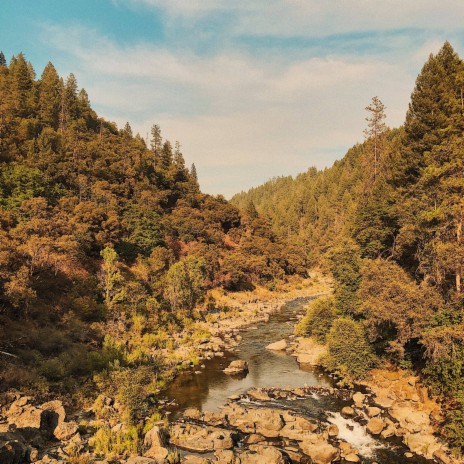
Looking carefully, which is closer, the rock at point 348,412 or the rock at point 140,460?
the rock at point 140,460

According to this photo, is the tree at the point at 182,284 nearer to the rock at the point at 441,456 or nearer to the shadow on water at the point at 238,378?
the shadow on water at the point at 238,378

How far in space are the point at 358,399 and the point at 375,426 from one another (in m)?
4.61

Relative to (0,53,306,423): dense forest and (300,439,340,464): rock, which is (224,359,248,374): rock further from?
(300,439,340,464): rock

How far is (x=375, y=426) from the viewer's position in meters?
25.8

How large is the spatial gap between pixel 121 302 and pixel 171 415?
24.3m

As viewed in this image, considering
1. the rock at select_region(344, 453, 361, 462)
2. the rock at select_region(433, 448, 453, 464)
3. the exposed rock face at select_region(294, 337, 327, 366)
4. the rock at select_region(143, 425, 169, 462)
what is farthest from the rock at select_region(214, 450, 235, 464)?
the exposed rock face at select_region(294, 337, 327, 366)

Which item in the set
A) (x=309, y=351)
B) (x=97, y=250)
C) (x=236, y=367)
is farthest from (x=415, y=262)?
(x=97, y=250)

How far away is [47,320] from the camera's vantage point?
39.6m

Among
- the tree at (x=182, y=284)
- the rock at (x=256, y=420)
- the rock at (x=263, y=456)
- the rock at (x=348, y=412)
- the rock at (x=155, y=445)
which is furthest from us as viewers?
the tree at (x=182, y=284)

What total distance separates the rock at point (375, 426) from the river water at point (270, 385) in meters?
0.47

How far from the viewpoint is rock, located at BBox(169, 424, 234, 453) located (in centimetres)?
2361

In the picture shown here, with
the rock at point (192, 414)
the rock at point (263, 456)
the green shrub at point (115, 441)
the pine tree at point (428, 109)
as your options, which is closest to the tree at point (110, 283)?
the rock at point (192, 414)

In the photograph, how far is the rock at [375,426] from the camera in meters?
25.7

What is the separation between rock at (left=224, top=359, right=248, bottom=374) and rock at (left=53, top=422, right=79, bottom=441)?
17.9 m
